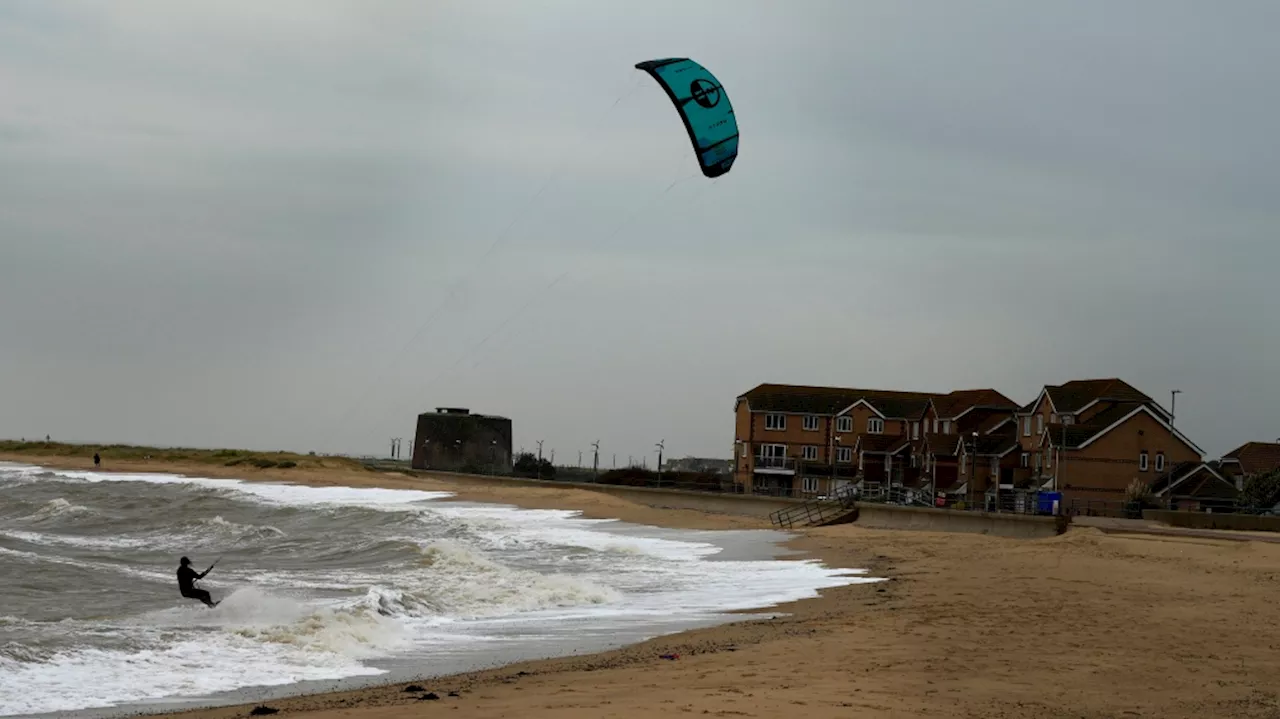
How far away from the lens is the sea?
1332 cm

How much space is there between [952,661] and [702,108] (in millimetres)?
11256

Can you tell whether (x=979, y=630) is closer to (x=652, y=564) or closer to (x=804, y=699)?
(x=804, y=699)

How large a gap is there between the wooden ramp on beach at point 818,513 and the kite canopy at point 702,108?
21.6 meters

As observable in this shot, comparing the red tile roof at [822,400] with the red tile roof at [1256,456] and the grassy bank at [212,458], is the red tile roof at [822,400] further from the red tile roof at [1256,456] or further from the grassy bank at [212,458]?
the grassy bank at [212,458]

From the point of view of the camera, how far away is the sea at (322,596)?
13.3m

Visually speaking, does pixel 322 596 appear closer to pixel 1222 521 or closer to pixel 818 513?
pixel 818 513

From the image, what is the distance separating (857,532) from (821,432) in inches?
1654

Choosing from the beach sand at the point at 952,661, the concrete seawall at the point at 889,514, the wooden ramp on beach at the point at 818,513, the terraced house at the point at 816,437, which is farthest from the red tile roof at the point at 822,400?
the beach sand at the point at 952,661

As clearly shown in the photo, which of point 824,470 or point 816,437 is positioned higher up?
point 816,437

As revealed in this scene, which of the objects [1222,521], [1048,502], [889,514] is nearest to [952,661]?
[1222,521]

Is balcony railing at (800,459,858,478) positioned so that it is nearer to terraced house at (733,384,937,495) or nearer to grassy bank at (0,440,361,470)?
terraced house at (733,384,937,495)

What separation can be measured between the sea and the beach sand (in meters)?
1.54

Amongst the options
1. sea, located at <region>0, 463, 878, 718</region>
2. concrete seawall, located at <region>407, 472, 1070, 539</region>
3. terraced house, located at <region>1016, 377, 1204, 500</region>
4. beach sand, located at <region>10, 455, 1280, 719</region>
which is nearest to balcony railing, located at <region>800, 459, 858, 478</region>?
concrete seawall, located at <region>407, 472, 1070, 539</region>

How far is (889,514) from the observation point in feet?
131
